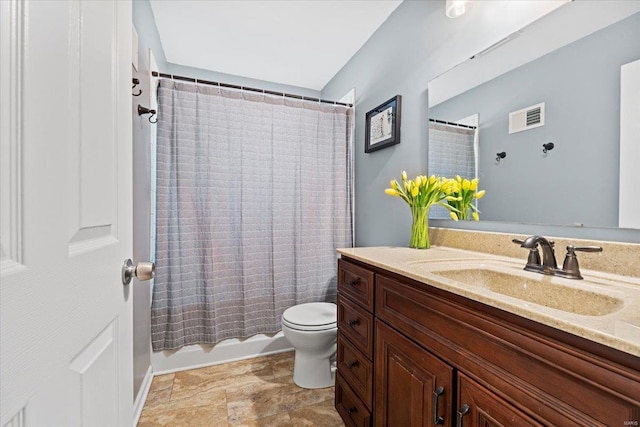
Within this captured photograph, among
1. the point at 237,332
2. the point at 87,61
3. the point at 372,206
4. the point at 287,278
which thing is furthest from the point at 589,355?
the point at 237,332

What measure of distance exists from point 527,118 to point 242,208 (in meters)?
1.70

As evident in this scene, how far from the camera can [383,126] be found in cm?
200

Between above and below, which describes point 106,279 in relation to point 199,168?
below

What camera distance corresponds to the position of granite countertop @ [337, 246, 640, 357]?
0.54 metres

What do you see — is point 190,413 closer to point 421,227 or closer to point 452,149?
point 421,227

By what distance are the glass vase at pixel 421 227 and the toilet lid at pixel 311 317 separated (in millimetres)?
712

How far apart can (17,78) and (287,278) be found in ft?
6.50

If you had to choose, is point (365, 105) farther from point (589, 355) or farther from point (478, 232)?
point (589, 355)

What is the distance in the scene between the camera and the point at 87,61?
52 centimetres

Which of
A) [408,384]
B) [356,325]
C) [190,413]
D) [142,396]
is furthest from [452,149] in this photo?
[142,396]

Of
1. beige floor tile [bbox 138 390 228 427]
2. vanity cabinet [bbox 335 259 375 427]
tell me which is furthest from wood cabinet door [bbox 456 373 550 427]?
beige floor tile [bbox 138 390 228 427]

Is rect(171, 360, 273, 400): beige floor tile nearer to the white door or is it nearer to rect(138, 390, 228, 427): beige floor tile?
rect(138, 390, 228, 427): beige floor tile

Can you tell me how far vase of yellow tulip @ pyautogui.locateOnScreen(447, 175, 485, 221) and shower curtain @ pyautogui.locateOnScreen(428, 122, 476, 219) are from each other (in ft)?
0.12

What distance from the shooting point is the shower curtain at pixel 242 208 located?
190 cm
